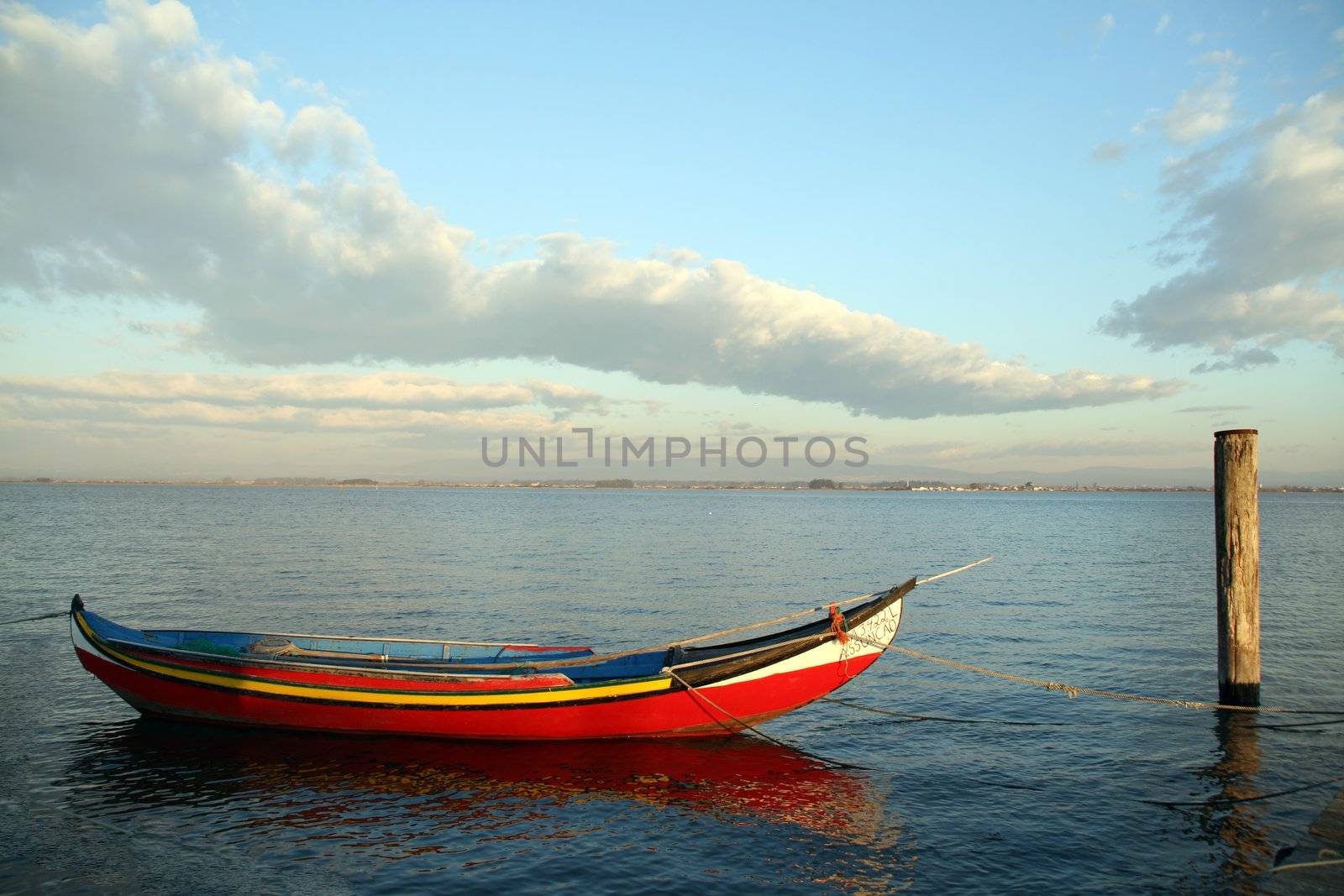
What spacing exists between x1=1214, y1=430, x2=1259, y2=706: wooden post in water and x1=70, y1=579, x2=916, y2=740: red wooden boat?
19.6 ft

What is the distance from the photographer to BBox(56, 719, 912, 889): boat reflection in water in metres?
11.2

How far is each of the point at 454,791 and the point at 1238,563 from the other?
14.2 m

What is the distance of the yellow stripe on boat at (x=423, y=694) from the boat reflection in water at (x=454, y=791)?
3.07 feet

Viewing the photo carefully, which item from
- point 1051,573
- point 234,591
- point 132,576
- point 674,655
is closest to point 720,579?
point 1051,573

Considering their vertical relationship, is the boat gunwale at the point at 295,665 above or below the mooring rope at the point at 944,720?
above

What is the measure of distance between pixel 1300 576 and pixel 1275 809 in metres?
35.6

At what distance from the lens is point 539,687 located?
1437 centimetres

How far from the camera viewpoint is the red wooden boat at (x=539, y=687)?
14.4m

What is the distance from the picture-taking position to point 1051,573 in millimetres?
42906

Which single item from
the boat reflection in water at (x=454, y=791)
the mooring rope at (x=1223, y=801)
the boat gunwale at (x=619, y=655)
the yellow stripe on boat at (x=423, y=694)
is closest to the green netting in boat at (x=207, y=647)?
the boat gunwale at (x=619, y=655)

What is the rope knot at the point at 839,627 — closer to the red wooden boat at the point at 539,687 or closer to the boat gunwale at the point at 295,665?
the red wooden boat at the point at 539,687

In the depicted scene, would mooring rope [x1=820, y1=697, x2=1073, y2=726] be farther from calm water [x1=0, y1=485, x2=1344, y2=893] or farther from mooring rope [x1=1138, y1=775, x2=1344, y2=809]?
mooring rope [x1=1138, y1=775, x2=1344, y2=809]

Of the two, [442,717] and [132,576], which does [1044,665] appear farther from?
[132,576]

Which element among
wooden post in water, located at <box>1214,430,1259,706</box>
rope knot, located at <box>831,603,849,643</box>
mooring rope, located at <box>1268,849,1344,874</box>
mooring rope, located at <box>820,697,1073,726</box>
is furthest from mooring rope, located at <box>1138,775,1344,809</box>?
rope knot, located at <box>831,603,849,643</box>
